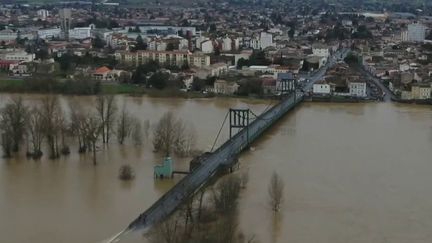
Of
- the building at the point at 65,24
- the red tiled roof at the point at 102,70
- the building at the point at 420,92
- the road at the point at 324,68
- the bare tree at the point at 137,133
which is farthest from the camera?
the building at the point at 65,24

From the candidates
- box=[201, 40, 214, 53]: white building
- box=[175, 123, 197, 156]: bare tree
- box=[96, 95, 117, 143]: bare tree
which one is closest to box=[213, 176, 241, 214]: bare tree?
box=[175, 123, 197, 156]: bare tree

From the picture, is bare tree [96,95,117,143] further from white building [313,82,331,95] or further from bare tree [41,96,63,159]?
white building [313,82,331,95]

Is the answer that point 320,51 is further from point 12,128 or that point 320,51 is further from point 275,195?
point 275,195

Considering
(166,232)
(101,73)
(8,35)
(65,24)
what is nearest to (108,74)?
(101,73)

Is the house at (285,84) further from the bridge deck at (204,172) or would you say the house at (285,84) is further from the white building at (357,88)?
the bridge deck at (204,172)

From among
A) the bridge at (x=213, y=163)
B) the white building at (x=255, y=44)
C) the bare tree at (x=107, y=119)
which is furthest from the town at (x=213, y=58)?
the bare tree at (x=107, y=119)

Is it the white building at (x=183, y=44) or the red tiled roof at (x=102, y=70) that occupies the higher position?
the white building at (x=183, y=44)

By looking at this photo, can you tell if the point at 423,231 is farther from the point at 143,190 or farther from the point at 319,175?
the point at 143,190
